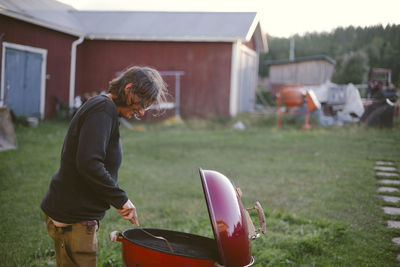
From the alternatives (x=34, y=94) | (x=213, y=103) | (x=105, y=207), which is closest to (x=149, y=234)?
(x=105, y=207)

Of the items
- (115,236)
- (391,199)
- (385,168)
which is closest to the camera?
(115,236)

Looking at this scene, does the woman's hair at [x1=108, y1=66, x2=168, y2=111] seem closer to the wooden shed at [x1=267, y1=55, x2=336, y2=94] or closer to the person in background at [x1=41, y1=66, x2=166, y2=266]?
the person in background at [x1=41, y1=66, x2=166, y2=266]

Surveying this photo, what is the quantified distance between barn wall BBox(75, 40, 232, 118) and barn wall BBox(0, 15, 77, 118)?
97cm

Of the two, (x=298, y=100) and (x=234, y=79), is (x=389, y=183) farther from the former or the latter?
(x=234, y=79)

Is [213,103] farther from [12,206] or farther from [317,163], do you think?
[12,206]

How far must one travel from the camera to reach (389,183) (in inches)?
195

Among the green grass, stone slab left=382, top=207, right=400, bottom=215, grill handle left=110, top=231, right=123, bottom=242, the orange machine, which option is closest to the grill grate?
grill handle left=110, top=231, right=123, bottom=242

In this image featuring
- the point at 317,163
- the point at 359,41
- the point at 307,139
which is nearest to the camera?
the point at 359,41

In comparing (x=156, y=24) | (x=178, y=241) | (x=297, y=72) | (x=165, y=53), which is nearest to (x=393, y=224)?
(x=178, y=241)

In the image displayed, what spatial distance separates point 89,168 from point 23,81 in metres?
10.8

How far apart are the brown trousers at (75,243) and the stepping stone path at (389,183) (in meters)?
2.44

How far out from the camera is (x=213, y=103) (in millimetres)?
14305

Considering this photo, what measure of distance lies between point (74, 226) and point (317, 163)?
5.56m

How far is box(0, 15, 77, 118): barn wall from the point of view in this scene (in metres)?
10.6
